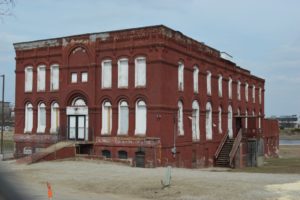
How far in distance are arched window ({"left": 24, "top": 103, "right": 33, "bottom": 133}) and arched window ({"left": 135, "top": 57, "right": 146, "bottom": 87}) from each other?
483 inches

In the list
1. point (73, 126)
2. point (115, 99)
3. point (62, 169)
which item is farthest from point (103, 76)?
point (62, 169)

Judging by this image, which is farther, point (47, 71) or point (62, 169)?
point (47, 71)

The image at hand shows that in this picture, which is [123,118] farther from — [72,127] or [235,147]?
[235,147]

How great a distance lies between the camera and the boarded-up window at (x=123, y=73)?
126 feet

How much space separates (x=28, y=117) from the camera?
44312 mm

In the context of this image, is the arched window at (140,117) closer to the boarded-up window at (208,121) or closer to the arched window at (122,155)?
the arched window at (122,155)

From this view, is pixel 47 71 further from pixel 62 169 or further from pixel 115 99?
pixel 62 169

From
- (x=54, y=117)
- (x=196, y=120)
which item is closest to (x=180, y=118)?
(x=196, y=120)

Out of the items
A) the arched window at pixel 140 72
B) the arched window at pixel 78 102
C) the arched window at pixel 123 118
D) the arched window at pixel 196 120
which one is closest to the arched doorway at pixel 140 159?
the arched window at pixel 123 118

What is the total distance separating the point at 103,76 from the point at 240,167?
55.3 feet

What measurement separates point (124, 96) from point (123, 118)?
1804 mm

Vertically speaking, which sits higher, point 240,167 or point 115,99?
point 115,99

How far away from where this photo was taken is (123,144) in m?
37.3

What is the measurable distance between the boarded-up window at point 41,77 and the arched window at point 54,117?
219 centimetres
